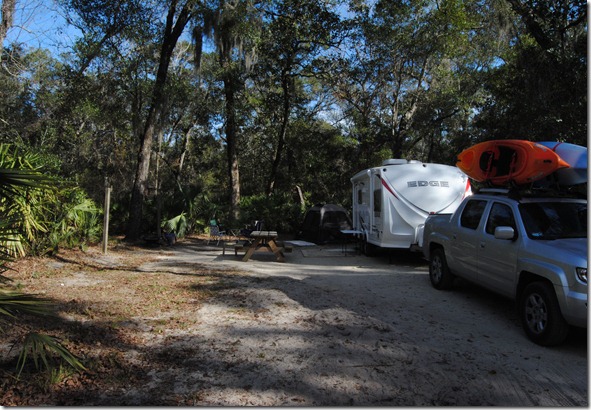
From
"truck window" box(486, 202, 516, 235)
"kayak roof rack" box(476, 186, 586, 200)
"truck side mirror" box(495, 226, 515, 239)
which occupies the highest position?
"kayak roof rack" box(476, 186, 586, 200)

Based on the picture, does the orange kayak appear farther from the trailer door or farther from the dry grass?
the dry grass

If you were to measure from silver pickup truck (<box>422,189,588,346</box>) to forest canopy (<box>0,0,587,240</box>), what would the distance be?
4.79m

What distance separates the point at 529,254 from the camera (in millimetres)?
4828

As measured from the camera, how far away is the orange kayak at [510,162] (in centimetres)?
545

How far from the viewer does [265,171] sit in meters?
28.5

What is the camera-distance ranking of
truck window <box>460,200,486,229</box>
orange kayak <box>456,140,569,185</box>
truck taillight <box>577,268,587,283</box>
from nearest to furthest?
truck taillight <box>577,268,587,283</box>
orange kayak <box>456,140,569,185</box>
truck window <box>460,200,486,229</box>

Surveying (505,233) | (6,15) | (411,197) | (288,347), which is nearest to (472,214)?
(505,233)

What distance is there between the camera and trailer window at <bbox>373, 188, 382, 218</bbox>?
1053 cm

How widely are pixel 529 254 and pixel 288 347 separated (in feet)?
9.58

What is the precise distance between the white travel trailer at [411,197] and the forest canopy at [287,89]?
2.78 m

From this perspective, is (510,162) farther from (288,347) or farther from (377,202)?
(377,202)

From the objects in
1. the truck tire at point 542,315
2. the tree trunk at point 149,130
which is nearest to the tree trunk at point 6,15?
the tree trunk at point 149,130

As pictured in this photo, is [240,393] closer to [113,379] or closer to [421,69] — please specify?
[113,379]

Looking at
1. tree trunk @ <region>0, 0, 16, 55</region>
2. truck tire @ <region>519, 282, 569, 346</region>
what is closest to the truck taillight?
truck tire @ <region>519, 282, 569, 346</region>
